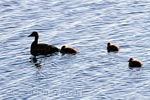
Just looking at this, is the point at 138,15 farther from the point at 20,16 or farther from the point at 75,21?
the point at 20,16

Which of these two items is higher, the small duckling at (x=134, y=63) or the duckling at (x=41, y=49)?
the duckling at (x=41, y=49)

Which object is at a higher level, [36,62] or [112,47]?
[112,47]

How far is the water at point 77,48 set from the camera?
73.1 feet

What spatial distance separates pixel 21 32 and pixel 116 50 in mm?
7244

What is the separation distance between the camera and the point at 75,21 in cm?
3431

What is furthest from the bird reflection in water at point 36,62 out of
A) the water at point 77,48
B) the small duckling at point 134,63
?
the small duckling at point 134,63

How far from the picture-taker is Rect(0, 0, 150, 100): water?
73.1ft

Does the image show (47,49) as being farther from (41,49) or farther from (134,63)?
(134,63)

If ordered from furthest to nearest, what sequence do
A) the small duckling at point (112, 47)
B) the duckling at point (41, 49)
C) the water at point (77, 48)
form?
the duckling at point (41, 49) < the small duckling at point (112, 47) < the water at point (77, 48)

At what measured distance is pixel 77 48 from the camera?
28.8 meters

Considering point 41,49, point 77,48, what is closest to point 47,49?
point 41,49

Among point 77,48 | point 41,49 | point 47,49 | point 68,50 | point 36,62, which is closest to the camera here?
point 36,62

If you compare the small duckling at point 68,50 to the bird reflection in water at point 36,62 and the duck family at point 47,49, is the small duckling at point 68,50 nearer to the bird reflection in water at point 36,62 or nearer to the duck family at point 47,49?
the duck family at point 47,49

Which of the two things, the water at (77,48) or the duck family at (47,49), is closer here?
the water at (77,48)
